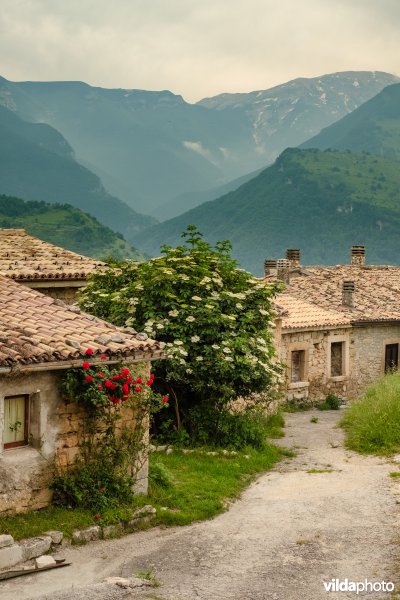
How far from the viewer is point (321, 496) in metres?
11.9

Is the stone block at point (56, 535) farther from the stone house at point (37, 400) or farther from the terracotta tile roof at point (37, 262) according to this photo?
the terracotta tile roof at point (37, 262)

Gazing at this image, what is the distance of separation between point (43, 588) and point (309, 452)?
8.97 m

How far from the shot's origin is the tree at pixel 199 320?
1459 cm

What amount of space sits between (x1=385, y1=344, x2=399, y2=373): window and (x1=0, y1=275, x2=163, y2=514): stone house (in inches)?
799

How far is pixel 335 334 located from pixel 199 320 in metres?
13.8

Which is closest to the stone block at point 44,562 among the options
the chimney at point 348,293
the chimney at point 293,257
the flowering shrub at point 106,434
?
the flowering shrub at point 106,434

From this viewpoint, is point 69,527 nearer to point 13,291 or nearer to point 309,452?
point 13,291

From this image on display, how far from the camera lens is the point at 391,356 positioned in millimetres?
29906

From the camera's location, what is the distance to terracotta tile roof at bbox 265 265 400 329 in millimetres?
27548

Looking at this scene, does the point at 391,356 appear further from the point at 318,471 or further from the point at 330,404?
the point at 318,471

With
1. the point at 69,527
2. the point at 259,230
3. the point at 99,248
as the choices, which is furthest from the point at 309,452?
the point at 259,230

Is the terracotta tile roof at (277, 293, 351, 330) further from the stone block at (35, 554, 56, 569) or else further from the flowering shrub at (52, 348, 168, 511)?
the stone block at (35, 554, 56, 569)

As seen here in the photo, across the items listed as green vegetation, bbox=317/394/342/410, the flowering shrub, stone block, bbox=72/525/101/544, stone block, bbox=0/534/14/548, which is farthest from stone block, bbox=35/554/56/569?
green vegetation, bbox=317/394/342/410

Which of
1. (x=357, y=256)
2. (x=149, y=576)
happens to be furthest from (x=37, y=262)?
(x=357, y=256)
